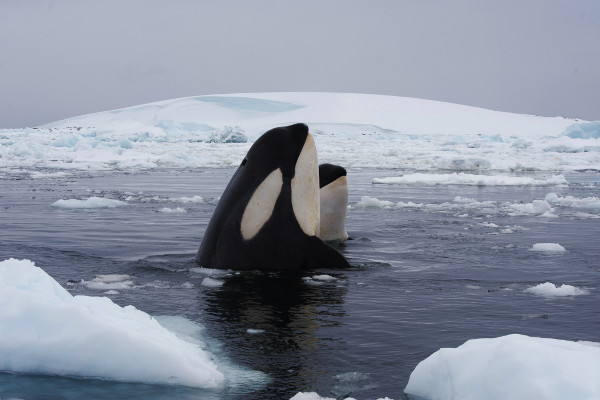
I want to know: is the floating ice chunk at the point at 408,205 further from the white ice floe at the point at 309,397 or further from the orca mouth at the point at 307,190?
the white ice floe at the point at 309,397

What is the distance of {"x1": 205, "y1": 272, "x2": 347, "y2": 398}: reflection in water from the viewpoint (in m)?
4.18

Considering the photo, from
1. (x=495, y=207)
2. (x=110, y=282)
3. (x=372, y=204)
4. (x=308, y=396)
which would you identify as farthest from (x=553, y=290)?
(x=495, y=207)

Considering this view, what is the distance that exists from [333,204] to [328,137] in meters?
47.1

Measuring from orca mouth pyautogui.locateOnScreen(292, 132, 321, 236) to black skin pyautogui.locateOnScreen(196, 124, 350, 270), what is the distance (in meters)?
0.06

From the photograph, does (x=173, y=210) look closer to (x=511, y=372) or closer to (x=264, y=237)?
(x=264, y=237)

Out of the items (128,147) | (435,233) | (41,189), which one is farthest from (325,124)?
(435,233)

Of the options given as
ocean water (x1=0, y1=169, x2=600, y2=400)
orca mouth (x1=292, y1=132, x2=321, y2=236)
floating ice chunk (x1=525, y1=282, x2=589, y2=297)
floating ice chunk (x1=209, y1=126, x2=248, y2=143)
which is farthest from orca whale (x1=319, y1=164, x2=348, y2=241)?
floating ice chunk (x1=209, y1=126, x2=248, y2=143)

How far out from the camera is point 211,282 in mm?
6574

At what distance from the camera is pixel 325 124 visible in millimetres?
71750

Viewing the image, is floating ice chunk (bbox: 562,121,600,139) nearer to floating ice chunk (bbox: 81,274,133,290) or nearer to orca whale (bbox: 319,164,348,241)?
orca whale (bbox: 319,164,348,241)

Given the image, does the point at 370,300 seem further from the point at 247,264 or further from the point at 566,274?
the point at 566,274

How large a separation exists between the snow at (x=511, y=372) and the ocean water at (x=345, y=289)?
25 cm

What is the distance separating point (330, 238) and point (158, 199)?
6.40 meters

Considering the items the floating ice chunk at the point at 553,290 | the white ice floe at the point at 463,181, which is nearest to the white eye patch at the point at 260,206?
the floating ice chunk at the point at 553,290
